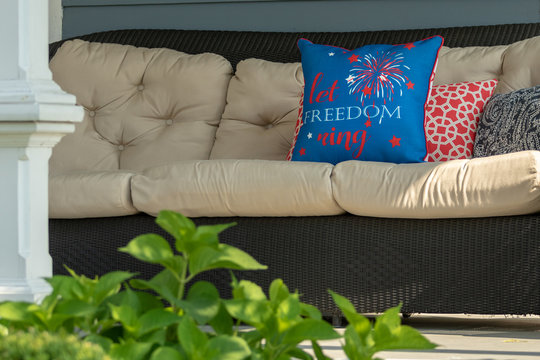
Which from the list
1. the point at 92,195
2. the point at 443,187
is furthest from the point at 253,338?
the point at 92,195

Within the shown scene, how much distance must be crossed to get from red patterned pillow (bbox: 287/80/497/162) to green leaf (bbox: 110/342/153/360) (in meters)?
2.20

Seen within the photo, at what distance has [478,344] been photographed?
2.14 meters

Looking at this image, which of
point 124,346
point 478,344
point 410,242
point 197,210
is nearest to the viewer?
point 124,346

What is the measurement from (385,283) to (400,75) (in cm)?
79

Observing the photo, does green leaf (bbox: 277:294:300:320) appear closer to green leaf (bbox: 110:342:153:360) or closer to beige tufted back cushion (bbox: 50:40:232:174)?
green leaf (bbox: 110:342:153:360)

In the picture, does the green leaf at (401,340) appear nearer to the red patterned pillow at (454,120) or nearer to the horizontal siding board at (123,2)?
the red patterned pillow at (454,120)

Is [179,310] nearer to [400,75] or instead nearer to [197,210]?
[197,210]

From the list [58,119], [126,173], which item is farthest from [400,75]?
[58,119]

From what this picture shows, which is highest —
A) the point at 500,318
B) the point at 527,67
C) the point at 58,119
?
the point at 527,67

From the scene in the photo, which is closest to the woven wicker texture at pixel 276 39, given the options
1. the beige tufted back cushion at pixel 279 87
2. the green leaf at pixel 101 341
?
the beige tufted back cushion at pixel 279 87

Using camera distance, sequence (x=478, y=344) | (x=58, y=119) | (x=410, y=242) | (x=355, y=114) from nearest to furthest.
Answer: (x=58, y=119) < (x=478, y=344) < (x=410, y=242) < (x=355, y=114)

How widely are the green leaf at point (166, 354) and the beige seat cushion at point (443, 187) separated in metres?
1.65

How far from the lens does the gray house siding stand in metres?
3.76

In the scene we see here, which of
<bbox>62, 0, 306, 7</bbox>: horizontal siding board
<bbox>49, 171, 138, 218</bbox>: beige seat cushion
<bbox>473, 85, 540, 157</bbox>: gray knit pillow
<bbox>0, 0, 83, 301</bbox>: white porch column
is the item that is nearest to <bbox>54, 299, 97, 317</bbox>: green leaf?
<bbox>0, 0, 83, 301</bbox>: white porch column
